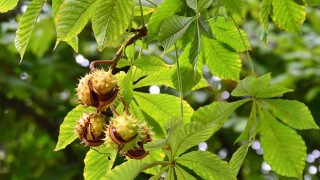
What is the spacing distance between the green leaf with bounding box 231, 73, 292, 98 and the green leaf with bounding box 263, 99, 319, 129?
6 cm

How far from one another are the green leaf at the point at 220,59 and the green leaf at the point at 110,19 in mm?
384

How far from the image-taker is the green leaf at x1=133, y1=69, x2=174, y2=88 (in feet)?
5.18

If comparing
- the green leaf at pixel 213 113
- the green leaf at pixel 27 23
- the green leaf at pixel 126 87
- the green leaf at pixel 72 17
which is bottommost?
the green leaf at pixel 213 113

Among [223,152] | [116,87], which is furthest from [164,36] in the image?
[223,152]

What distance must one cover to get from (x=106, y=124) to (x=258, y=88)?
342 mm

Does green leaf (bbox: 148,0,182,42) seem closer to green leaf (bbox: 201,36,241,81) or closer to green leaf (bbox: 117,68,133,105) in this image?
green leaf (bbox: 117,68,133,105)

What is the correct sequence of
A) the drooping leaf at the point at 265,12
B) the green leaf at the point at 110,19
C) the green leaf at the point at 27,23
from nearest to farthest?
the green leaf at the point at 110,19 < the green leaf at the point at 27,23 < the drooping leaf at the point at 265,12

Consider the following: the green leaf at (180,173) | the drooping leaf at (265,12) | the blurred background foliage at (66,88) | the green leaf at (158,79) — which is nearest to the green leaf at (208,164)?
the green leaf at (180,173)

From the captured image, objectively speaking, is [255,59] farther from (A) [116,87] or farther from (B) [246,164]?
(A) [116,87]

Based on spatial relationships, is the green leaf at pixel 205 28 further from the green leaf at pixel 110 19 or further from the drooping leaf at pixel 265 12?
the drooping leaf at pixel 265 12

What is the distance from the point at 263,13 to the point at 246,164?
253 cm

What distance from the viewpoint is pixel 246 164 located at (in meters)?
4.02

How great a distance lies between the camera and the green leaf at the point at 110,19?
4.10ft

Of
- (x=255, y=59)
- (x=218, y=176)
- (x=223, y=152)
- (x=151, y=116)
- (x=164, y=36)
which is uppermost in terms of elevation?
(x=164, y=36)
